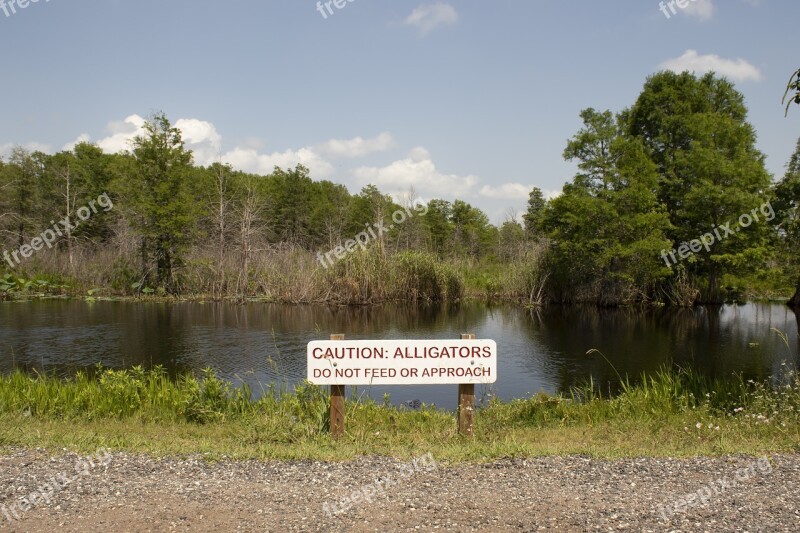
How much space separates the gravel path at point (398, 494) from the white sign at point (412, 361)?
108 centimetres

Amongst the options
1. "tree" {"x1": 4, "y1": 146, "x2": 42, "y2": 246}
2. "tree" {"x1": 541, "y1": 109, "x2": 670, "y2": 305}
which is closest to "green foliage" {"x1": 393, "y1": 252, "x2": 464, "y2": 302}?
"tree" {"x1": 541, "y1": 109, "x2": 670, "y2": 305}

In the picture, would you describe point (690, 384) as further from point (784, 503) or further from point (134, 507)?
point (134, 507)

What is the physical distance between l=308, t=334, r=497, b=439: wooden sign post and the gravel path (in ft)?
3.45

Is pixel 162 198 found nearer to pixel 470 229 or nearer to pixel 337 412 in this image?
pixel 337 412

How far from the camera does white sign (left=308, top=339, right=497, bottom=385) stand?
6.20m

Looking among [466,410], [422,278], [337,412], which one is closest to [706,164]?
[422,278]

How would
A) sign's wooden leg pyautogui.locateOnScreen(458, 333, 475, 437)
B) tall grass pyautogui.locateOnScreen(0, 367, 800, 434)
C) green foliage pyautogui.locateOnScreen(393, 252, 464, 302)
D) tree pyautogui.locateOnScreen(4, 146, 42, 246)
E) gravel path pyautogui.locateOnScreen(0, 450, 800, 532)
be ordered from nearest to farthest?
1. gravel path pyautogui.locateOnScreen(0, 450, 800, 532)
2. sign's wooden leg pyautogui.locateOnScreen(458, 333, 475, 437)
3. tall grass pyautogui.locateOnScreen(0, 367, 800, 434)
4. green foliage pyautogui.locateOnScreen(393, 252, 464, 302)
5. tree pyautogui.locateOnScreen(4, 146, 42, 246)

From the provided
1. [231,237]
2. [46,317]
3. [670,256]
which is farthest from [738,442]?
[231,237]

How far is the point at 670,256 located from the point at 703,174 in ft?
13.7

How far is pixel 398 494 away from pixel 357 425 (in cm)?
228

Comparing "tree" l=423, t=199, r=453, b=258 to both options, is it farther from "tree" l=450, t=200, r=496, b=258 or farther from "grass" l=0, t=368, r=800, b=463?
"grass" l=0, t=368, r=800, b=463

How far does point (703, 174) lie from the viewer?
28.1 m

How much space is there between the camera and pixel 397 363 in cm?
625

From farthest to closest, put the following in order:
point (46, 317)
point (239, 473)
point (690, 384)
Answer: point (46, 317) → point (690, 384) → point (239, 473)
